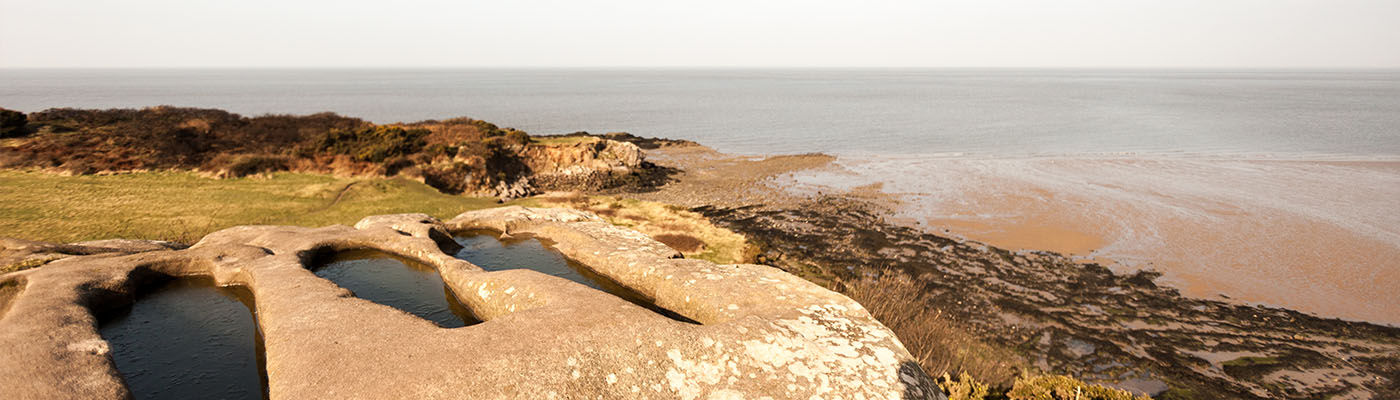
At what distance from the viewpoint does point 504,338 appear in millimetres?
10016

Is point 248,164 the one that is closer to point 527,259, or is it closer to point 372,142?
point 372,142

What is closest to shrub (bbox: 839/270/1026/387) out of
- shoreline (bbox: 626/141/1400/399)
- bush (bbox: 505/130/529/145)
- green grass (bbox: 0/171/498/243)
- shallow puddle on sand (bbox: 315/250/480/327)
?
shoreline (bbox: 626/141/1400/399)

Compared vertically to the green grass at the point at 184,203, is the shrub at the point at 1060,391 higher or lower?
lower

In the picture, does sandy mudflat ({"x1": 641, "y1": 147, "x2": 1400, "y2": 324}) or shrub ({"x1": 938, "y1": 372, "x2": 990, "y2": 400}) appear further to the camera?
sandy mudflat ({"x1": 641, "y1": 147, "x2": 1400, "y2": 324})

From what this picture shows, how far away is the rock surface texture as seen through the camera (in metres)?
8.84

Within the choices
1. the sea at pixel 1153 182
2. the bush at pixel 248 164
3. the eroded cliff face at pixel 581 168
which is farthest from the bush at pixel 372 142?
the sea at pixel 1153 182

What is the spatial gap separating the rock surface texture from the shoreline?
8.92 m

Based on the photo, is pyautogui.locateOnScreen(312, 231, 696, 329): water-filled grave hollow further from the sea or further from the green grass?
the sea

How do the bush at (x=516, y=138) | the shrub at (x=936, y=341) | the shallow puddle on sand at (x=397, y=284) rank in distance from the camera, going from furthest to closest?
the bush at (x=516, y=138), the shrub at (x=936, y=341), the shallow puddle on sand at (x=397, y=284)

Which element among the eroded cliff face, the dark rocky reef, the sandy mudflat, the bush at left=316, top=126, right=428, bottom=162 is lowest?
the dark rocky reef

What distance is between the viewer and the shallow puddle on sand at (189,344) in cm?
978

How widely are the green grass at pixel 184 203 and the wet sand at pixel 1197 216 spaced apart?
1036 inches

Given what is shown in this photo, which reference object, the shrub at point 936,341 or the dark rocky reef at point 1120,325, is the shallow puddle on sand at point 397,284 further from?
the dark rocky reef at point 1120,325

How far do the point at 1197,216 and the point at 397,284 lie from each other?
40.1 metres
